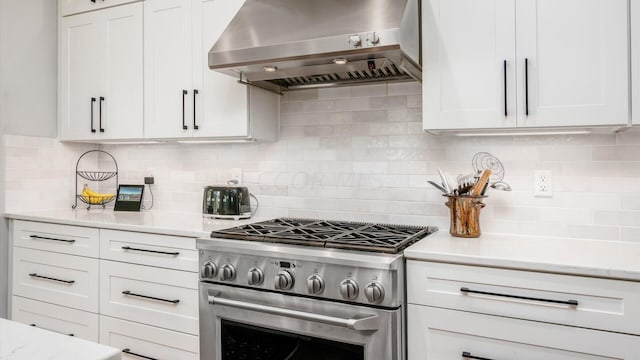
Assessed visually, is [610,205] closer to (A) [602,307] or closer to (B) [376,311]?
(A) [602,307]

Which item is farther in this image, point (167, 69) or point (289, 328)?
point (167, 69)

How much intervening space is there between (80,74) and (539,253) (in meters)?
2.81

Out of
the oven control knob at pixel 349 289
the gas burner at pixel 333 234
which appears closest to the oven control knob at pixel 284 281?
the gas burner at pixel 333 234

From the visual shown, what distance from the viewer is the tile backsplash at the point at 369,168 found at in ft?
6.18

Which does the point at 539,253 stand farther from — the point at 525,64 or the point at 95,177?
the point at 95,177

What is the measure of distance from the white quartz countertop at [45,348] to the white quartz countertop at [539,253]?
113cm

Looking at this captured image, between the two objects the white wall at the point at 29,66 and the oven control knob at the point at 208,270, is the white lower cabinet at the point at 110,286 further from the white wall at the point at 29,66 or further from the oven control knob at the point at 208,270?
the white wall at the point at 29,66

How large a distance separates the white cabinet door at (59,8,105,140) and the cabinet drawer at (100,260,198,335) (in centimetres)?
100

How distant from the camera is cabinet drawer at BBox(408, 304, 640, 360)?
1.37 m

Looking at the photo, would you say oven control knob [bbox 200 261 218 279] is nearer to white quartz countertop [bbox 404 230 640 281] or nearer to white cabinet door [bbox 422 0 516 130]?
white quartz countertop [bbox 404 230 640 281]

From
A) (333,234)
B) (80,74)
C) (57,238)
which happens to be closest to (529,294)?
(333,234)

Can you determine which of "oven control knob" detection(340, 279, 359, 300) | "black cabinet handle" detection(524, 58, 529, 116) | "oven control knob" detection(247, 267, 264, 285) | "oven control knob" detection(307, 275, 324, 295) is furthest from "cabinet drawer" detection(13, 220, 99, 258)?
"black cabinet handle" detection(524, 58, 529, 116)

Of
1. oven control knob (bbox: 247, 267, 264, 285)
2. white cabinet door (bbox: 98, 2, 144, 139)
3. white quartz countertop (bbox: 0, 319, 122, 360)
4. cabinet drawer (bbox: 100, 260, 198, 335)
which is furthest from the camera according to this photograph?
white cabinet door (bbox: 98, 2, 144, 139)

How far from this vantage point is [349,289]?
1.61 metres
